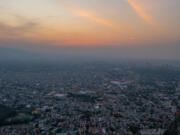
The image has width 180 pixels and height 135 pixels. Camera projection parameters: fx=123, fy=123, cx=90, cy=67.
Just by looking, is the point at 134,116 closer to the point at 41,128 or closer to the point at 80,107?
the point at 80,107

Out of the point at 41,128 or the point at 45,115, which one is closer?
the point at 41,128

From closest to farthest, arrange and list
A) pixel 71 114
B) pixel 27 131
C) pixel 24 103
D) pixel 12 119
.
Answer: pixel 27 131, pixel 12 119, pixel 71 114, pixel 24 103

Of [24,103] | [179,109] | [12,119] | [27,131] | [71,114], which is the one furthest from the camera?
[24,103]

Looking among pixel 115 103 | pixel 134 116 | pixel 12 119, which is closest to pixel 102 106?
pixel 115 103

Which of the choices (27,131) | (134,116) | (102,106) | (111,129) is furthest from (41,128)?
(134,116)

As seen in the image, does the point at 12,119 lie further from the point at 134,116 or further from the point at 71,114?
the point at 134,116

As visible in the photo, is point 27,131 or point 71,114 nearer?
point 27,131

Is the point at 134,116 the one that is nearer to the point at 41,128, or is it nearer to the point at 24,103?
the point at 41,128

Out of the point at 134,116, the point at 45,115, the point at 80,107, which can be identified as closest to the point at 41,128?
the point at 45,115
